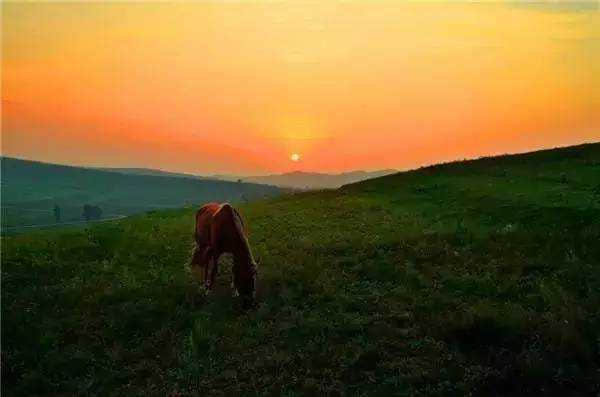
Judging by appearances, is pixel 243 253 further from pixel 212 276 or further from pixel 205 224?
pixel 205 224

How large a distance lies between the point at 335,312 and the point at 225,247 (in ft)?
15.1

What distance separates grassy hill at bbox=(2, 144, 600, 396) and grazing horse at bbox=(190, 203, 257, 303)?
0.86m

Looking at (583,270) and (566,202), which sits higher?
(566,202)

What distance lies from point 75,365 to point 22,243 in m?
15.1

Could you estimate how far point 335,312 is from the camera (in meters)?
15.8

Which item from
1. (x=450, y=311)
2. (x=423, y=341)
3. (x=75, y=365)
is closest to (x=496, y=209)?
(x=450, y=311)

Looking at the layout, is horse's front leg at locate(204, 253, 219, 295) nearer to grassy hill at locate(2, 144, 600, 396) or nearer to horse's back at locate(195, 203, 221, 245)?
grassy hill at locate(2, 144, 600, 396)

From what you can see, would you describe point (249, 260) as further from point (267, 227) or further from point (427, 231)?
point (267, 227)

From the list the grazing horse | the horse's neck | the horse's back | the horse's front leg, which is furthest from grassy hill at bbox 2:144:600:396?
the horse's back

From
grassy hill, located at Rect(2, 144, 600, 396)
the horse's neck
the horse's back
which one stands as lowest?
grassy hill, located at Rect(2, 144, 600, 396)

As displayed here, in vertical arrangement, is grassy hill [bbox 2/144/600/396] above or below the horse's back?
below

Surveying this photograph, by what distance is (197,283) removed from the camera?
1922cm

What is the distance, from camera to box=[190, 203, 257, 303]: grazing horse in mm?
16641

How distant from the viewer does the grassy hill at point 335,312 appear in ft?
39.6
